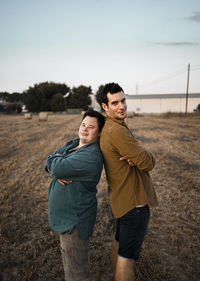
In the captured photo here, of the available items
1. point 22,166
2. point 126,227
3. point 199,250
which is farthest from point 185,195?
point 22,166

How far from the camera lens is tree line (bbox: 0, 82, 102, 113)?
57.2 m

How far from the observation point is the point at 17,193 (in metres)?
5.29

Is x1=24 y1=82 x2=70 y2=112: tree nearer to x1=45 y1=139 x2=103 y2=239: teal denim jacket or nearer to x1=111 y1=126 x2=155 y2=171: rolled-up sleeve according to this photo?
x1=45 y1=139 x2=103 y2=239: teal denim jacket

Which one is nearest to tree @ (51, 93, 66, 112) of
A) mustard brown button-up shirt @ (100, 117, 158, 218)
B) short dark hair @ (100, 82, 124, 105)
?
short dark hair @ (100, 82, 124, 105)

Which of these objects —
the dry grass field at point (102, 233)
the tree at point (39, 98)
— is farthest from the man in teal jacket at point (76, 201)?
the tree at point (39, 98)

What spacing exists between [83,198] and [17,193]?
396 cm

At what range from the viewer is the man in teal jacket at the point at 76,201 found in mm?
1844

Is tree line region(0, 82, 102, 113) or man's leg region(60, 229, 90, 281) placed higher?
tree line region(0, 82, 102, 113)

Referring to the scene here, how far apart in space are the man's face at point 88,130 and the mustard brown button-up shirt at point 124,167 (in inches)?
3.9

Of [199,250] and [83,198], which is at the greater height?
[83,198]

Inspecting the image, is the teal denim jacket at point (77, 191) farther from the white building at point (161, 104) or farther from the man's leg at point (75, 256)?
the white building at point (161, 104)

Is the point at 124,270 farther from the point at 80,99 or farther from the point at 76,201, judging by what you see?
the point at 80,99

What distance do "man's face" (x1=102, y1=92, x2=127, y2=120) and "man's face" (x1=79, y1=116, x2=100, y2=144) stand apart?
0.69 ft

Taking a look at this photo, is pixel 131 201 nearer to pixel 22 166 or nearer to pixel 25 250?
pixel 25 250
